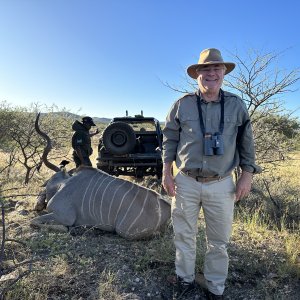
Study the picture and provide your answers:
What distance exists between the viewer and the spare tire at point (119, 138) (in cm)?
820

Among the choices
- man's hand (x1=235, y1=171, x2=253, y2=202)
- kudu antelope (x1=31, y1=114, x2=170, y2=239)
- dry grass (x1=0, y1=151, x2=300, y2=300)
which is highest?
man's hand (x1=235, y1=171, x2=253, y2=202)

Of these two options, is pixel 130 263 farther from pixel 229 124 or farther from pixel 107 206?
pixel 229 124

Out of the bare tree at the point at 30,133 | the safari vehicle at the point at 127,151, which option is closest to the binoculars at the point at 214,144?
the safari vehicle at the point at 127,151

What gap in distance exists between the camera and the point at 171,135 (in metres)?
3.35

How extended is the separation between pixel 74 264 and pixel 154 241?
39.0 inches

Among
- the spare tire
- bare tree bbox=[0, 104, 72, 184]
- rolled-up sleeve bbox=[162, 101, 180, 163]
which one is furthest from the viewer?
bare tree bbox=[0, 104, 72, 184]

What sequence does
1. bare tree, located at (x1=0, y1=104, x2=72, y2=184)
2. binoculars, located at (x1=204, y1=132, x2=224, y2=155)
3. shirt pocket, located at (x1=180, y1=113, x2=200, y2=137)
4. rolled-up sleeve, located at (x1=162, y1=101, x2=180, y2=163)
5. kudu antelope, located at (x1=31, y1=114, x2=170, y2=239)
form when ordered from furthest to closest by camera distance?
bare tree, located at (x1=0, y1=104, x2=72, y2=184) → kudu antelope, located at (x1=31, y1=114, x2=170, y2=239) → rolled-up sleeve, located at (x1=162, y1=101, x2=180, y2=163) → shirt pocket, located at (x1=180, y1=113, x2=200, y2=137) → binoculars, located at (x1=204, y1=132, x2=224, y2=155)

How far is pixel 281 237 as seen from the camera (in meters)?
4.64

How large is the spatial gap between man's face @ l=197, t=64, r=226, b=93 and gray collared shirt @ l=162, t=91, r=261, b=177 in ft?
0.36

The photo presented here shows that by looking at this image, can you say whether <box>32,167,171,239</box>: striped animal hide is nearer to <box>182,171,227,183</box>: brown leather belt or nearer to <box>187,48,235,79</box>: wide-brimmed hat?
<box>182,171,227,183</box>: brown leather belt

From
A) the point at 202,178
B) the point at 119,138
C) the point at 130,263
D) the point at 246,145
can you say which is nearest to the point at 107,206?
the point at 130,263

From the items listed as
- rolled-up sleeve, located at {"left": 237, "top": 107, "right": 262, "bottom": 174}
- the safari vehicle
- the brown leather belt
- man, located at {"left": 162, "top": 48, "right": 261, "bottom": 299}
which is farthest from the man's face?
the safari vehicle

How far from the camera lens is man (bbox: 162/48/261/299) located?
10.2 ft

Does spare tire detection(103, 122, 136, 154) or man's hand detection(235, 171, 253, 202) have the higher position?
spare tire detection(103, 122, 136, 154)
